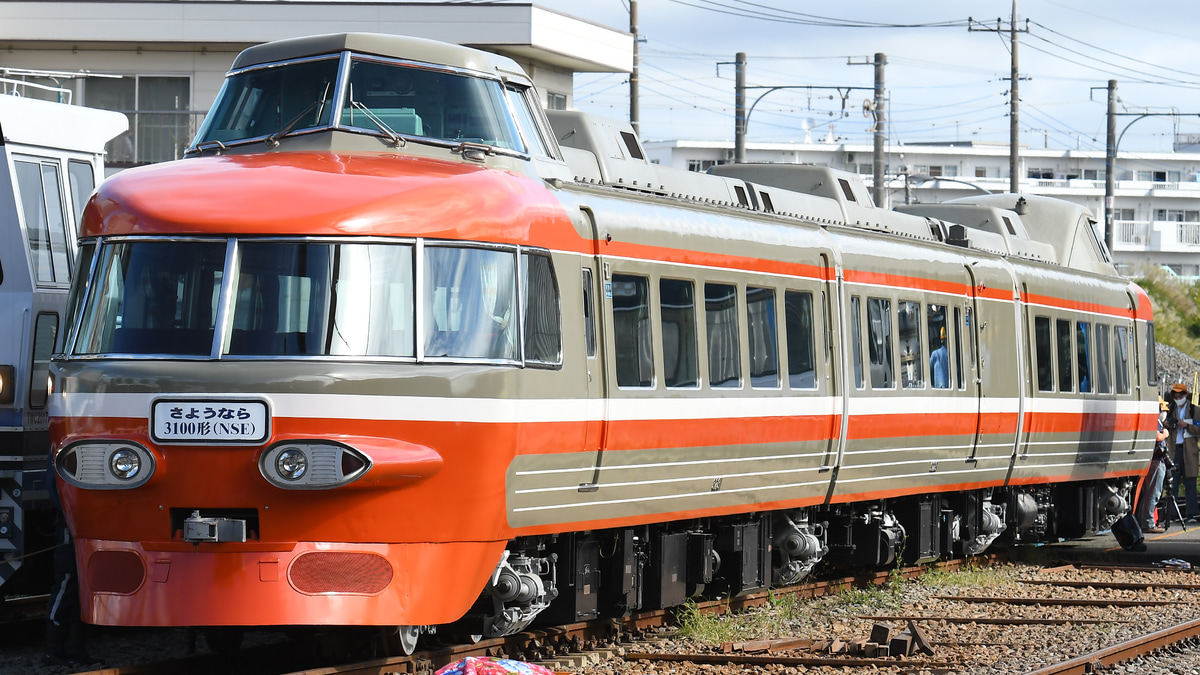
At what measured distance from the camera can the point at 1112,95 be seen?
2152 inches

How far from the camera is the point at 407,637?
9438mm

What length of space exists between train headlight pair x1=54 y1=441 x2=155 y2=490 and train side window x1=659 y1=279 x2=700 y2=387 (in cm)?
Result: 355

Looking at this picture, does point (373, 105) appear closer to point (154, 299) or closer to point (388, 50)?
point (388, 50)

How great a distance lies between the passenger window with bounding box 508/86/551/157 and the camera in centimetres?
1059

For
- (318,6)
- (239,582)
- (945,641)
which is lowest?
(945,641)

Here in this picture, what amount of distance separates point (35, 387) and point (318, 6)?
18083mm

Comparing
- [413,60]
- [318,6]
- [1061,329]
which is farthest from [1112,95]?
[413,60]

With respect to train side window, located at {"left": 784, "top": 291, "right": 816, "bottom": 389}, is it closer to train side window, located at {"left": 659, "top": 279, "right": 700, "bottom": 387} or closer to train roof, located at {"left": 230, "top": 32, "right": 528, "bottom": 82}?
train side window, located at {"left": 659, "top": 279, "right": 700, "bottom": 387}

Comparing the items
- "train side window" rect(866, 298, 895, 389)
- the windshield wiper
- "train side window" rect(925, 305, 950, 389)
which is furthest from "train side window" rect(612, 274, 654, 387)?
"train side window" rect(925, 305, 950, 389)

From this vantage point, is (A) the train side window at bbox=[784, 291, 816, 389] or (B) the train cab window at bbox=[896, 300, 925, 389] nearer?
(A) the train side window at bbox=[784, 291, 816, 389]

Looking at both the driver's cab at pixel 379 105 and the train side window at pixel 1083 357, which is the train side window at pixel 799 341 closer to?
the driver's cab at pixel 379 105

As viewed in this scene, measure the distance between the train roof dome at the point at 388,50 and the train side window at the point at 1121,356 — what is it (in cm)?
1129

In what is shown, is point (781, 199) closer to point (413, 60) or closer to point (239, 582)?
point (413, 60)

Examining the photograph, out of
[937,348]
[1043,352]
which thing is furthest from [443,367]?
[1043,352]
